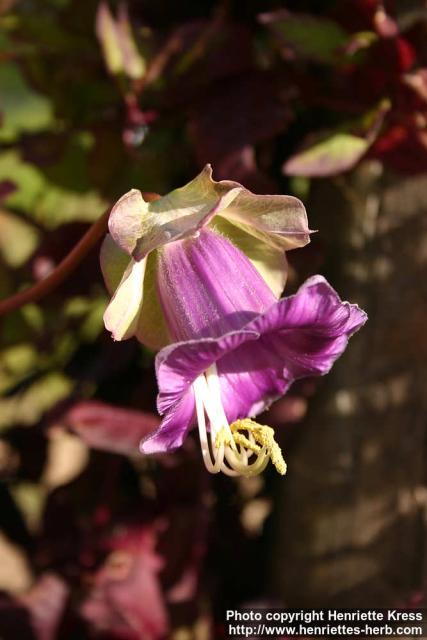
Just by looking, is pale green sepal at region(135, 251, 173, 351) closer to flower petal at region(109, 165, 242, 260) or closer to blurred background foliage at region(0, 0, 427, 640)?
flower petal at region(109, 165, 242, 260)

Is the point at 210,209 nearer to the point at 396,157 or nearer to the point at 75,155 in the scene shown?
the point at 396,157

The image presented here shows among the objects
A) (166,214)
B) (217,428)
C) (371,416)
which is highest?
(166,214)

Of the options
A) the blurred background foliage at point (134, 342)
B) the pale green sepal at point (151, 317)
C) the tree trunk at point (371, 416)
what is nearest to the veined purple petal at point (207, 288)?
the pale green sepal at point (151, 317)

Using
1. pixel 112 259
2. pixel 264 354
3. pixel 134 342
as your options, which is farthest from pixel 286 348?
pixel 134 342

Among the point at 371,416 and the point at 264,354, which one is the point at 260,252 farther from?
the point at 371,416

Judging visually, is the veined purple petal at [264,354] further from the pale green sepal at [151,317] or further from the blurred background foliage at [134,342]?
the blurred background foliage at [134,342]

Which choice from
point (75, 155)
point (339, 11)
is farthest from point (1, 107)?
point (339, 11)
